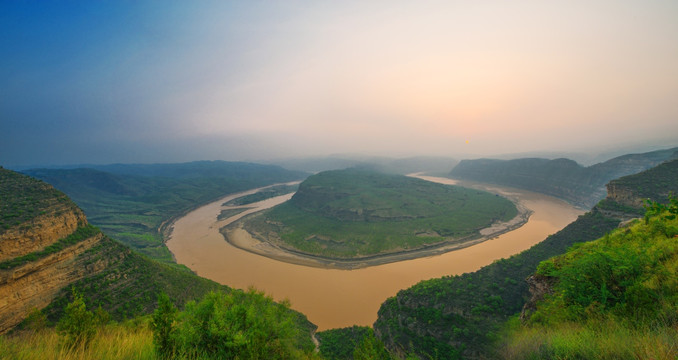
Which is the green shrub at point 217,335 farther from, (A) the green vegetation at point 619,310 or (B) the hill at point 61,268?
(A) the green vegetation at point 619,310

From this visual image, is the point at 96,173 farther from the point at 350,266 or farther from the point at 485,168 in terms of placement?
the point at 485,168

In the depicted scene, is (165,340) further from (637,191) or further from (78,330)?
(637,191)

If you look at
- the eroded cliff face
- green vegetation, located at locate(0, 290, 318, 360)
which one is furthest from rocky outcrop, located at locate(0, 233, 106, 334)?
green vegetation, located at locate(0, 290, 318, 360)

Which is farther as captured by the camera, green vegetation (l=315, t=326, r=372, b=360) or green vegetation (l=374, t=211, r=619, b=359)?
green vegetation (l=315, t=326, r=372, b=360)

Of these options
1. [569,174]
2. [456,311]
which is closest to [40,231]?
[456,311]

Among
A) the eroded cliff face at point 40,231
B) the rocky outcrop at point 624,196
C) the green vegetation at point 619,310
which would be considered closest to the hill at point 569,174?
the rocky outcrop at point 624,196

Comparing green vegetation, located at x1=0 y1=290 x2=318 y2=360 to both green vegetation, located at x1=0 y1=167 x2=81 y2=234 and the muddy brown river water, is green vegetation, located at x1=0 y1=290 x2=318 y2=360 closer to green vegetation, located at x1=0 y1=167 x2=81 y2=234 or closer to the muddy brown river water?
green vegetation, located at x1=0 y1=167 x2=81 y2=234

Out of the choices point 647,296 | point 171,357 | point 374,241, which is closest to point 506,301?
point 647,296
